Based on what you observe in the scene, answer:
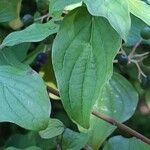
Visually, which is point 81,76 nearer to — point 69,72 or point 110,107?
point 69,72

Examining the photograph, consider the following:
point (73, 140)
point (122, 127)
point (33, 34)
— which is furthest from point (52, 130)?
point (33, 34)

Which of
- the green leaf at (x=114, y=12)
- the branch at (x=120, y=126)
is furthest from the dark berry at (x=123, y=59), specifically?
the green leaf at (x=114, y=12)

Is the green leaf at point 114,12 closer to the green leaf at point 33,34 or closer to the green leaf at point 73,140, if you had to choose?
the green leaf at point 33,34

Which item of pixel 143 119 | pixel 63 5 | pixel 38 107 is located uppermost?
pixel 63 5

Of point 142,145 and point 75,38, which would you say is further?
point 142,145

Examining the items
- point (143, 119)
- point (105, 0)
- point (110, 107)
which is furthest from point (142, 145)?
point (143, 119)

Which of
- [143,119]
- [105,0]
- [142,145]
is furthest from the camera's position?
[143,119]

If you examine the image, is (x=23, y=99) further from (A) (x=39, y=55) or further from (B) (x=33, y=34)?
(A) (x=39, y=55)

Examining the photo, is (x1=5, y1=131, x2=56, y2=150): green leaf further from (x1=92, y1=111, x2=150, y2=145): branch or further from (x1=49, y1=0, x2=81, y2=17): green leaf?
(x1=49, y1=0, x2=81, y2=17): green leaf
